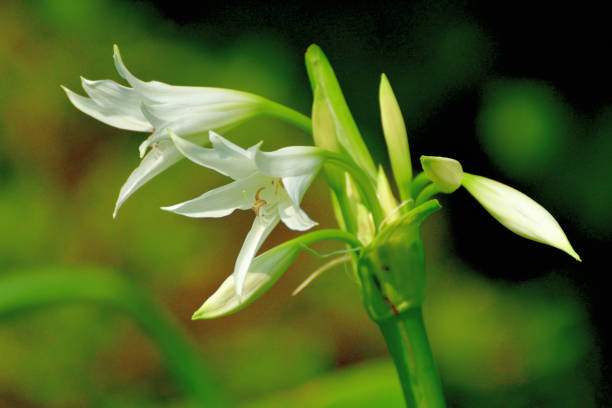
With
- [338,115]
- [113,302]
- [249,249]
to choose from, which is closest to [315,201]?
[113,302]

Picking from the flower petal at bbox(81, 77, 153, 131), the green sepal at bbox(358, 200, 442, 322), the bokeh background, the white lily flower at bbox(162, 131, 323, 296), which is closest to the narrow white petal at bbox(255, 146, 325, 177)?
the white lily flower at bbox(162, 131, 323, 296)

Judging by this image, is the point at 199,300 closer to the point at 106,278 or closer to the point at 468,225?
the point at 468,225

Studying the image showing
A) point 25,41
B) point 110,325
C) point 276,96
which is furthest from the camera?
point 25,41

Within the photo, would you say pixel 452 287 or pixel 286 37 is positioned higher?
pixel 286 37

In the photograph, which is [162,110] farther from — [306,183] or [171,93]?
[306,183]

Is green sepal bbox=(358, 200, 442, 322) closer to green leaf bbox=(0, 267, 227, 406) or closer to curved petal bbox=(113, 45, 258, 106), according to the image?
curved petal bbox=(113, 45, 258, 106)

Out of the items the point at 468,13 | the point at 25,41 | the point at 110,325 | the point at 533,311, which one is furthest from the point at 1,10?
the point at 533,311

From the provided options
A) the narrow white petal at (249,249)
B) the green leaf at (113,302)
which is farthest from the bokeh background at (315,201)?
the narrow white petal at (249,249)

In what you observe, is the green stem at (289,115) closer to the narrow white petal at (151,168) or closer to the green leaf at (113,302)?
the narrow white petal at (151,168)
